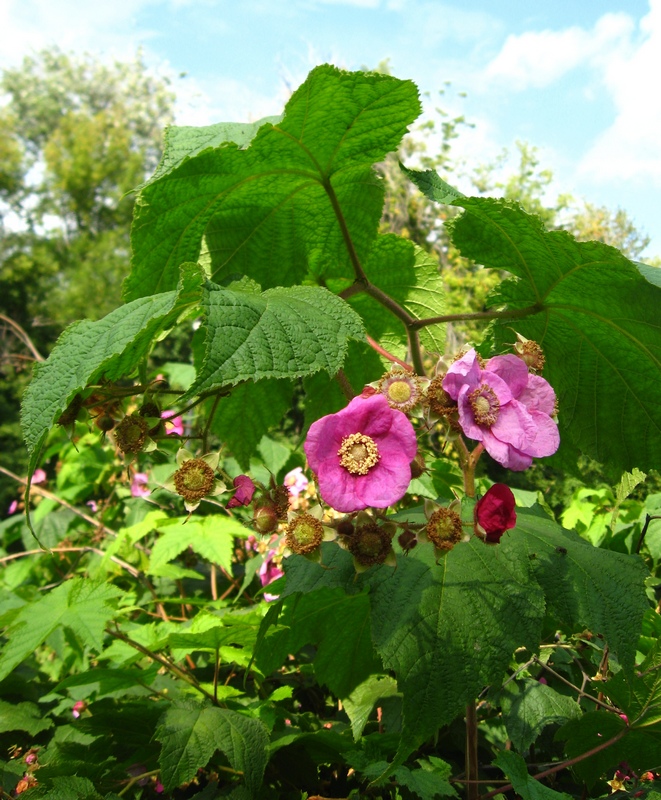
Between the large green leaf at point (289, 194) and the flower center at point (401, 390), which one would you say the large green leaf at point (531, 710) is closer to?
the flower center at point (401, 390)

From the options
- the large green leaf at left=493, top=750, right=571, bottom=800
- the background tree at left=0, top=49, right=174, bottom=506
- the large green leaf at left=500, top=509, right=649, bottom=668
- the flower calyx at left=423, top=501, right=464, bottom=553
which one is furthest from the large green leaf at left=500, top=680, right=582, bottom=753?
the background tree at left=0, top=49, right=174, bottom=506

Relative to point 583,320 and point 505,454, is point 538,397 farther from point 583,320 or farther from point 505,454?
point 583,320

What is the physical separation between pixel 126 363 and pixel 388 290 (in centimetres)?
53

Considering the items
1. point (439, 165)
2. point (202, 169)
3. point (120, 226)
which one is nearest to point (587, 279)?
point (202, 169)

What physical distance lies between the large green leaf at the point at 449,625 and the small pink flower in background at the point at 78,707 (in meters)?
1.00

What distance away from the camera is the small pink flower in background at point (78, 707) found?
55.8 inches

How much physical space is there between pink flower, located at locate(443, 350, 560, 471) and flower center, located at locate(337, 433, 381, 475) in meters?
0.10

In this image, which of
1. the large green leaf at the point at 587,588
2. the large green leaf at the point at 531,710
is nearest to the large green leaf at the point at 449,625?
the large green leaf at the point at 587,588

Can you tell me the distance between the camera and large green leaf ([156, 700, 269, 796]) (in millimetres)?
880

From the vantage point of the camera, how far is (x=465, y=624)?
0.68m

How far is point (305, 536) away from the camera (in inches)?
27.6

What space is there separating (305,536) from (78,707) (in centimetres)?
102

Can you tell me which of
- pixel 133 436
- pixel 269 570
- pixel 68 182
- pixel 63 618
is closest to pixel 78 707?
pixel 63 618

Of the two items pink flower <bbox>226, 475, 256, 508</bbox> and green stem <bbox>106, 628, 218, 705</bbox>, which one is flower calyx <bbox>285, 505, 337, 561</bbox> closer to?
pink flower <bbox>226, 475, 256, 508</bbox>
